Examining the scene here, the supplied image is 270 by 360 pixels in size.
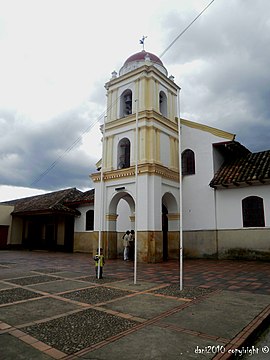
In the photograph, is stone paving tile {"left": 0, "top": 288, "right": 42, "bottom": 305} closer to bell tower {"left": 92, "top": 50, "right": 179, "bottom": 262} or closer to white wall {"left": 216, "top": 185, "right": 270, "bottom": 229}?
bell tower {"left": 92, "top": 50, "right": 179, "bottom": 262}

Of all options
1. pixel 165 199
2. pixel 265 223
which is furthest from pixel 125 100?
pixel 265 223

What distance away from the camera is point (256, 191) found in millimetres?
14172

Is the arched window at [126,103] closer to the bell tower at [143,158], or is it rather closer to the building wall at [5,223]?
the bell tower at [143,158]

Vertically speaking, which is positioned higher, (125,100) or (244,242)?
(125,100)

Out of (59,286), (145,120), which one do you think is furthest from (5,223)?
(59,286)

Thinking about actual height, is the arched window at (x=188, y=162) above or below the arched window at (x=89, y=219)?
above

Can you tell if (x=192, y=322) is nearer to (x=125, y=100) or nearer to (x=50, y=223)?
(x=125, y=100)

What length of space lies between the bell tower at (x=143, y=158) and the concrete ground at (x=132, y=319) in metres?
5.72

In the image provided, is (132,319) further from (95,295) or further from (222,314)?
(95,295)

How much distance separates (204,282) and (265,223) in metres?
7.08

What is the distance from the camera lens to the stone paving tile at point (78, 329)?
11.9ft

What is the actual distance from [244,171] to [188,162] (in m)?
3.43

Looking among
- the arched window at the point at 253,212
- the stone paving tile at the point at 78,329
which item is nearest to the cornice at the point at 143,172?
the arched window at the point at 253,212

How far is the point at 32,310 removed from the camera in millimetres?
5156
